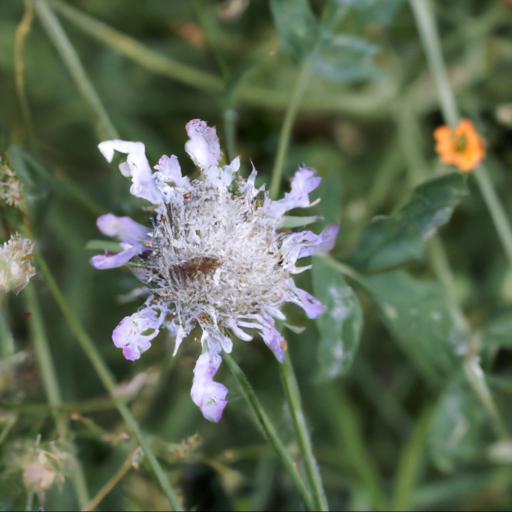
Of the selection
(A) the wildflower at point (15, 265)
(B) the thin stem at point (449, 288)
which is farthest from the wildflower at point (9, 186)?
(B) the thin stem at point (449, 288)

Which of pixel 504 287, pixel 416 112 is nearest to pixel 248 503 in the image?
pixel 504 287

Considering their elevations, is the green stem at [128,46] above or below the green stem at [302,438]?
above

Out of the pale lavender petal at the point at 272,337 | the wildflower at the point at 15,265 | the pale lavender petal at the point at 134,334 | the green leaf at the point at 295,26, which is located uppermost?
the green leaf at the point at 295,26

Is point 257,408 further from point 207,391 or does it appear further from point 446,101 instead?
point 446,101

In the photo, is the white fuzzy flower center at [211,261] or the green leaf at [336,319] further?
the green leaf at [336,319]

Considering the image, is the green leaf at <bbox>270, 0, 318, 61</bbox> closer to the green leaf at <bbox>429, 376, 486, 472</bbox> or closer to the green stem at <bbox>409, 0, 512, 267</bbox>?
the green stem at <bbox>409, 0, 512, 267</bbox>

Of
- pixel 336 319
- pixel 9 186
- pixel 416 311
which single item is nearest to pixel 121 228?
pixel 9 186

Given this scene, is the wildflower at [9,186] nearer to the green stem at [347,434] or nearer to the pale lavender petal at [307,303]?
the pale lavender petal at [307,303]

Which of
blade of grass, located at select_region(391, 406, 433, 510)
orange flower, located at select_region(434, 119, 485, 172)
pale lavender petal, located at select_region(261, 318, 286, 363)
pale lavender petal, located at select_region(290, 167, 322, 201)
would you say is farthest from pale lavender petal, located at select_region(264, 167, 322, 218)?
blade of grass, located at select_region(391, 406, 433, 510)

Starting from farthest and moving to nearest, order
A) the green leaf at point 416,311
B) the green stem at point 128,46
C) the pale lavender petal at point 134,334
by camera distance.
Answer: the green stem at point 128,46 → the green leaf at point 416,311 → the pale lavender petal at point 134,334

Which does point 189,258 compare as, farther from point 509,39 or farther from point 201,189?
point 509,39
